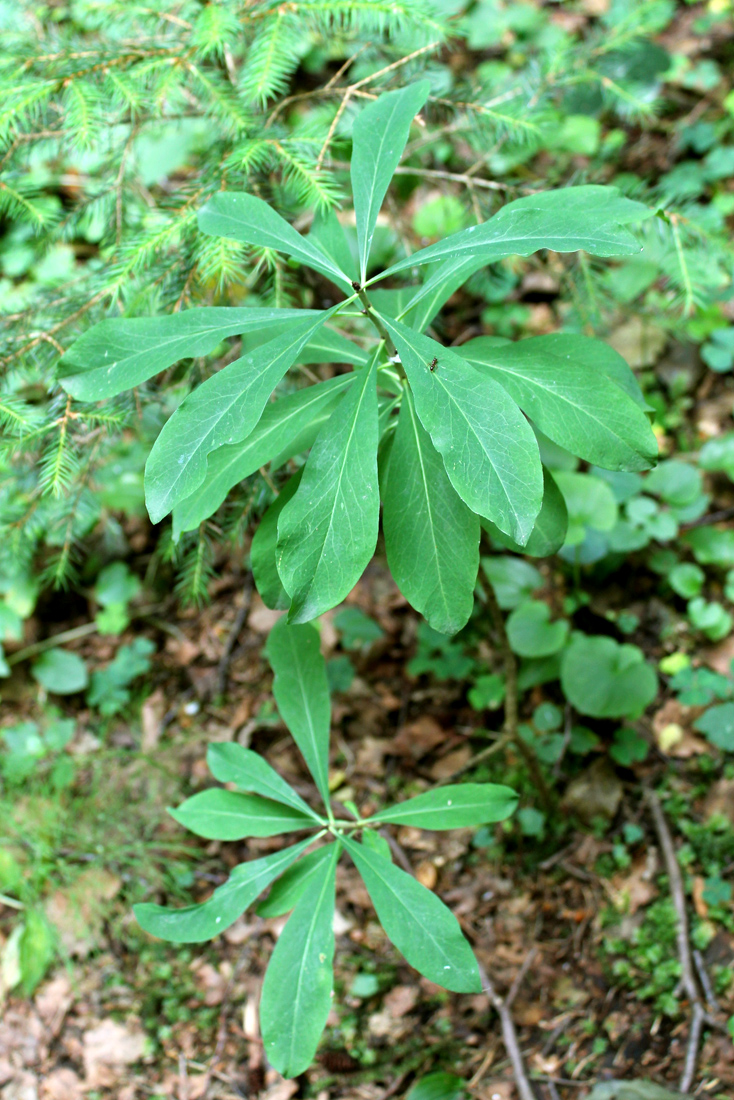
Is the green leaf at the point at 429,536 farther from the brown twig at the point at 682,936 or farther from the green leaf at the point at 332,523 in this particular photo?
the brown twig at the point at 682,936

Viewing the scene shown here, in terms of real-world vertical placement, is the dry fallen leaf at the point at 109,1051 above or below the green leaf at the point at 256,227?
below

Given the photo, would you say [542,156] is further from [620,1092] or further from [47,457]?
[620,1092]

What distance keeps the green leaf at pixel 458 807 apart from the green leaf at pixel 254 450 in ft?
2.27

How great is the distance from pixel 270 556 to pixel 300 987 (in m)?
0.75

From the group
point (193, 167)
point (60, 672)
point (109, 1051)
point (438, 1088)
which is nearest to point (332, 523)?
point (193, 167)

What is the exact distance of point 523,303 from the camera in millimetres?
2859

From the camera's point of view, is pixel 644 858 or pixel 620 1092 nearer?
Result: pixel 620 1092

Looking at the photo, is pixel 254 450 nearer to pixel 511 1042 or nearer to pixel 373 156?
pixel 373 156

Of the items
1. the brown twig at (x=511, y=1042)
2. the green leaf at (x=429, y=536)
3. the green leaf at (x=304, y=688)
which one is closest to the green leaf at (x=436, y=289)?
the green leaf at (x=429, y=536)

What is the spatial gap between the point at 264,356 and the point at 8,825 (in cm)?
192

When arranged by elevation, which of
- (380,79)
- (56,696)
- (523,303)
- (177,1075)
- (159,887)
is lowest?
(177,1075)

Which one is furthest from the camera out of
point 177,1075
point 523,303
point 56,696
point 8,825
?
point 523,303

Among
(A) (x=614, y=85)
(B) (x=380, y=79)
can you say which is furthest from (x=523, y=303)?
(B) (x=380, y=79)

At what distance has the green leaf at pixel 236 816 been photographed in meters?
1.47
